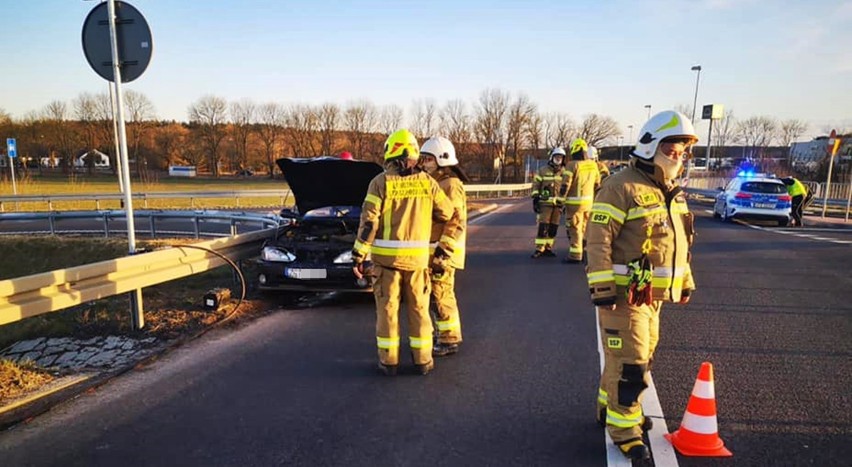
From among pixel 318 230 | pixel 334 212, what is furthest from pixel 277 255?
pixel 334 212

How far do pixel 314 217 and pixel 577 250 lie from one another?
4.96 meters

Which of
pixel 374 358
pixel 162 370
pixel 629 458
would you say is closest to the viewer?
pixel 629 458

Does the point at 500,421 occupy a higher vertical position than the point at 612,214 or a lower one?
lower

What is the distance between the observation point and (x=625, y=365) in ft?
10.5

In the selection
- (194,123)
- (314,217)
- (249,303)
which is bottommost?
(249,303)

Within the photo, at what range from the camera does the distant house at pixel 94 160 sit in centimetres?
7161

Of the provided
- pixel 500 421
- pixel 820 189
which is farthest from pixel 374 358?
pixel 820 189

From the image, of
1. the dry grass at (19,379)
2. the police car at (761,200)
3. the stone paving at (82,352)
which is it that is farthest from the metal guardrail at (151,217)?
the police car at (761,200)

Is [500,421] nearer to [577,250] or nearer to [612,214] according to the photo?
[612,214]

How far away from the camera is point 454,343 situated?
503cm

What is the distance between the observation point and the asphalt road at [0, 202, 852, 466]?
10.5 feet

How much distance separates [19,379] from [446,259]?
11.8 feet

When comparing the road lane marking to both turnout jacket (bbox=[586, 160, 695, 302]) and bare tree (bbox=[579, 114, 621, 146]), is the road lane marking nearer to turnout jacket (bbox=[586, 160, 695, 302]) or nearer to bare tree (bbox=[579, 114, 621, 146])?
turnout jacket (bbox=[586, 160, 695, 302])

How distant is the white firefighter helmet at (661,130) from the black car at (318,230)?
3819 millimetres
